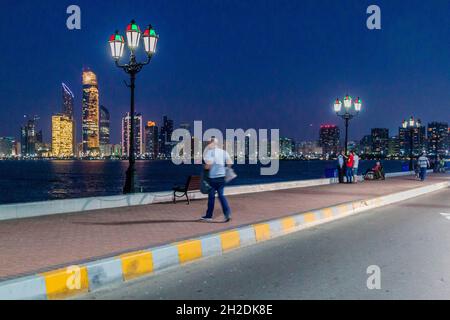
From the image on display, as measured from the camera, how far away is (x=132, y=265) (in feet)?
23.0

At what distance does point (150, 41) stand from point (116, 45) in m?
1.22

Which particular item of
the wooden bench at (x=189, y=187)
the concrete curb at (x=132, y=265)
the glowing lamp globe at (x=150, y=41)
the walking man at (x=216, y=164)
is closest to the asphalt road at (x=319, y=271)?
the concrete curb at (x=132, y=265)

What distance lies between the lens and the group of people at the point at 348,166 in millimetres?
26531

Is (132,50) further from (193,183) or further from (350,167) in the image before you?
(350,167)

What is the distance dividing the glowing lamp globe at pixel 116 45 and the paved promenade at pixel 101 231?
5300mm

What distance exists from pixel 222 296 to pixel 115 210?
310 inches

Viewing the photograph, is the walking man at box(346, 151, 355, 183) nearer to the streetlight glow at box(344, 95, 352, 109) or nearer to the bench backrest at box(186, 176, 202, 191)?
the streetlight glow at box(344, 95, 352, 109)

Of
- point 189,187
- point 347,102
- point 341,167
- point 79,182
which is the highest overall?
point 347,102

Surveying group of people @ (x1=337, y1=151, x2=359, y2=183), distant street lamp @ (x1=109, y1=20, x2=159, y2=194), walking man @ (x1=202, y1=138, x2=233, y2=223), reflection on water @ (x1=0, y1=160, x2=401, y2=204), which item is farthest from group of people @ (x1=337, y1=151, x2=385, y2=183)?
reflection on water @ (x1=0, y1=160, x2=401, y2=204)

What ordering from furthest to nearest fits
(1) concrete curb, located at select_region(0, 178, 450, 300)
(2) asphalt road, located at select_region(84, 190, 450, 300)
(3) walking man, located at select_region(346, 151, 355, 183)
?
(3) walking man, located at select_region(346, 151, 355, 183), (2) asphalt road, located at select_region(84, 190, 450, 300), (1) concrete curb, located at select_region(0, 178, 450, 300)

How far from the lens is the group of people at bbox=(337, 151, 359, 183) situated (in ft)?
87.0

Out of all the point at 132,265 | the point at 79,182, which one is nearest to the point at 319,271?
the point at 132,265

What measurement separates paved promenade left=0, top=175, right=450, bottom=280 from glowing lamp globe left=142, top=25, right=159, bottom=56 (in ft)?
16.3
